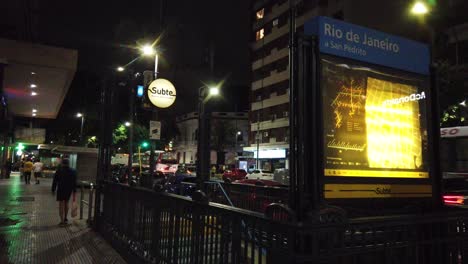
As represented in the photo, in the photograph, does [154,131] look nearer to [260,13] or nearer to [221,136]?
[260,13]

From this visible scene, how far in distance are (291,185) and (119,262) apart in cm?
425

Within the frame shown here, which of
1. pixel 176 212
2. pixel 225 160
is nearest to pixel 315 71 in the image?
pixel 176 212

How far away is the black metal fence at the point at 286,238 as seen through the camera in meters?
3.18

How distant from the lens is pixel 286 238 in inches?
124

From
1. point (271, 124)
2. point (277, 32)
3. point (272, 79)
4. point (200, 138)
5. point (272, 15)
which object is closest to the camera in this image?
point (200, 138)

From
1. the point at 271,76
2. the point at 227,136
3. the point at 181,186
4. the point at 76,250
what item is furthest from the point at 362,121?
the point at 227,136

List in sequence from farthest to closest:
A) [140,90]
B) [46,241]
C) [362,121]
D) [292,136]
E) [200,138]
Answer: [140,90] < [46,241] < [200,138] < [362,121] < [292,136]

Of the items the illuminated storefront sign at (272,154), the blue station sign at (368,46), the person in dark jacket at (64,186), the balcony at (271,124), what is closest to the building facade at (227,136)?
the balcony at (271,124)

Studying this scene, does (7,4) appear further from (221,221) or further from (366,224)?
(366,224)

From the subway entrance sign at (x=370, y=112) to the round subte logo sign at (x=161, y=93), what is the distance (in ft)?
20.0

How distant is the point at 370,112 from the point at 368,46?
773 millimetres

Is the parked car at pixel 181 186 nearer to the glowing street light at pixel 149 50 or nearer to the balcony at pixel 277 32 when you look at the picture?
the glowing street light at pixel 149 50

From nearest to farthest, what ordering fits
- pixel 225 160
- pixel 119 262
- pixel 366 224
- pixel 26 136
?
pixel 366 224
pixel 119 262
pixel 26 136
pixel 225 160

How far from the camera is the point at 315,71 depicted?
4145 mm
